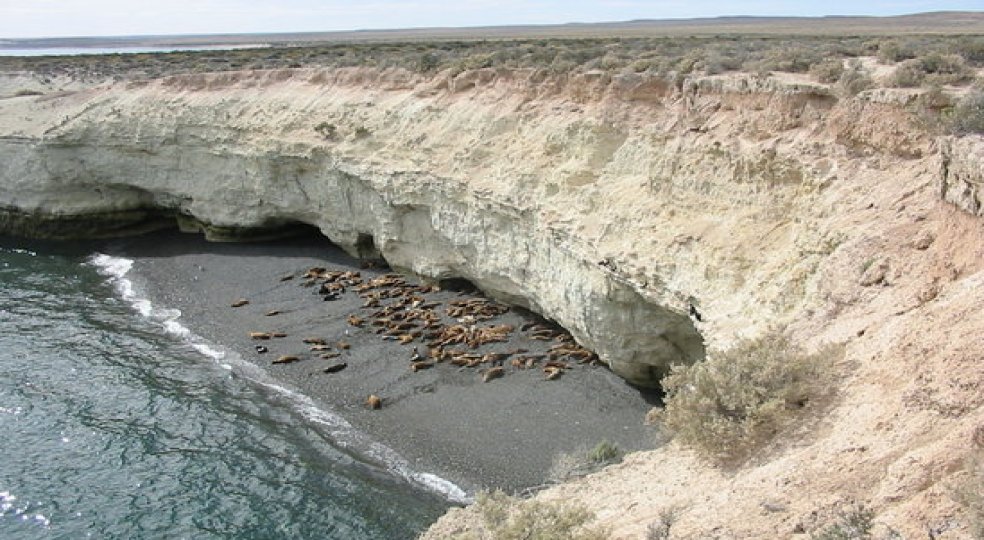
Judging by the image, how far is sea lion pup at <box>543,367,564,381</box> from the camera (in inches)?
798

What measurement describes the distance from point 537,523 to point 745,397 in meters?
3.44

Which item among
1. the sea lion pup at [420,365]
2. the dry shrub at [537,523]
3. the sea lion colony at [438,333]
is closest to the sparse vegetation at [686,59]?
the sea lion colony at [438,333]

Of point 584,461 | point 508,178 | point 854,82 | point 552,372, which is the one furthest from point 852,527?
point 508,178

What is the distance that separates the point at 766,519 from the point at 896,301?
15.7 feet

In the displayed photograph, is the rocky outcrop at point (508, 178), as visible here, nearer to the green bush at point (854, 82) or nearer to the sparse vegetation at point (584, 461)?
the green bush at point (854, 82)

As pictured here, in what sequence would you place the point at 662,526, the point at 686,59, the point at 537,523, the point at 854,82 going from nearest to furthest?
the point at 662,526, the point at 537,523, the point at 854,82, the point at 686,59

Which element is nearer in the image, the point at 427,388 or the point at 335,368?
the point at 427,388

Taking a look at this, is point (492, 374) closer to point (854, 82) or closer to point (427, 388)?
point (427, 388)

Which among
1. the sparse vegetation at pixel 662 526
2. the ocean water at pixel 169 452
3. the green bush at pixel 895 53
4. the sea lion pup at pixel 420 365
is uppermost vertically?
the green bush at pixel 895 53

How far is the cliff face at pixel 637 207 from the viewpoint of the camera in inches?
368

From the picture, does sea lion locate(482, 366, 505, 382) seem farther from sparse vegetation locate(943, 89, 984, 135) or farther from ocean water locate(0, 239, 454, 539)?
sparse vegetation locate(943, 89, 984, 135)

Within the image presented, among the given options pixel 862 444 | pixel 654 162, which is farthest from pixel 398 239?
pixel 862 444

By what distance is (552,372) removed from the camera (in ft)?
66.8

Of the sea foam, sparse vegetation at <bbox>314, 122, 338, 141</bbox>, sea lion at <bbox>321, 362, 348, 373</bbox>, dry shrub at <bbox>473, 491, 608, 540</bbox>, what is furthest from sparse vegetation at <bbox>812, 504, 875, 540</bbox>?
sparse vegetation at <bbox>314, 122, 338, 141</bbox>
